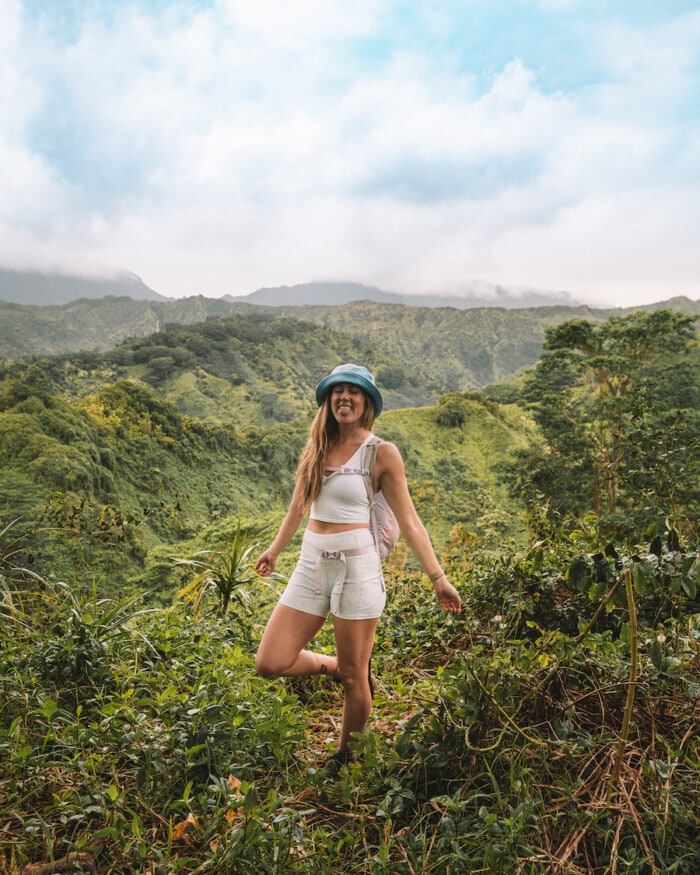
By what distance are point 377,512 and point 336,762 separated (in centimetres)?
95

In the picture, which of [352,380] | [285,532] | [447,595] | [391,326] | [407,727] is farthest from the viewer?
[391,326]

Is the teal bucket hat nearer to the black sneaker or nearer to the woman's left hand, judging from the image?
the woman's left hand

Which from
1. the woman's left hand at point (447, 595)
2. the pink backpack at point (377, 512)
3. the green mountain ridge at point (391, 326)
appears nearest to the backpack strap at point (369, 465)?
the pink backpack at point (377, 512)

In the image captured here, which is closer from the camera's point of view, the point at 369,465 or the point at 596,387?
the point at 369,465

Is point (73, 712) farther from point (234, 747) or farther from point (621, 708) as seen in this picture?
point (621, 708)

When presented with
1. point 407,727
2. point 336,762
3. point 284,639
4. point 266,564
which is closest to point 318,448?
point 266,564

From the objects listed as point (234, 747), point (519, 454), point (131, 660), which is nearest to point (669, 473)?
point (234, 747)

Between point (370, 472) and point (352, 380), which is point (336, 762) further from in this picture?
point (352, 380)

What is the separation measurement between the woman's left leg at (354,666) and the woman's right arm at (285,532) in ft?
1.46

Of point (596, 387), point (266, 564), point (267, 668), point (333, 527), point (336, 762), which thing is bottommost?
point (336, 762)

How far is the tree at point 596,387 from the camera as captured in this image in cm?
1225

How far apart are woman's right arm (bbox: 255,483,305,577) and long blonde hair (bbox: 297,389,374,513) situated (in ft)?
0.11

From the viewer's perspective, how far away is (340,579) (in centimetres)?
190

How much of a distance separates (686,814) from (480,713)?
60 cm
